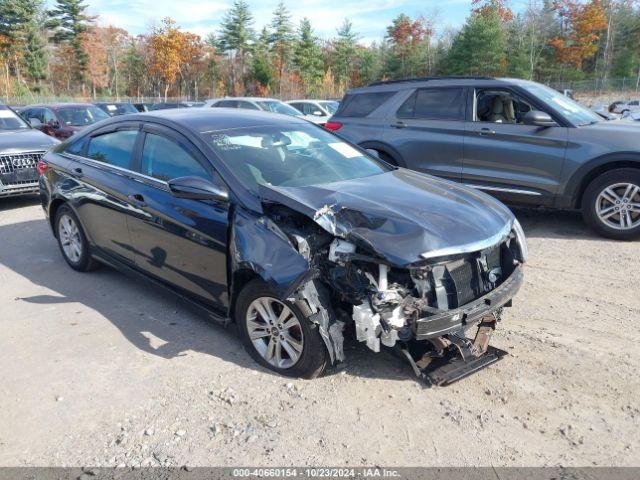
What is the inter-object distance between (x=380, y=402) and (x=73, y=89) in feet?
238

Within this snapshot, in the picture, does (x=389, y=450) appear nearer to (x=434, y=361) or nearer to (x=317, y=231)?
(x=434, y=361)

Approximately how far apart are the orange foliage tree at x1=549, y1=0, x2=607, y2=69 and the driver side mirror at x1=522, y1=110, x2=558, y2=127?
191 ft

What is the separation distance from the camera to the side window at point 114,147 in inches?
191

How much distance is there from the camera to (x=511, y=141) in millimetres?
7055

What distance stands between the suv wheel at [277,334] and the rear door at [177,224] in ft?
1.02

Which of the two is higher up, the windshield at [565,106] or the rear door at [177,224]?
the windshield at [565,106]

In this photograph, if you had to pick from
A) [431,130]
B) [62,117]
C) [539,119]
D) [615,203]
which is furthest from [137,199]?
[62,117]

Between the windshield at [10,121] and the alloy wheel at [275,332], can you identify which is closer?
the alloy wheel at [275,332]

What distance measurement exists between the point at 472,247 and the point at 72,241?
4.36m

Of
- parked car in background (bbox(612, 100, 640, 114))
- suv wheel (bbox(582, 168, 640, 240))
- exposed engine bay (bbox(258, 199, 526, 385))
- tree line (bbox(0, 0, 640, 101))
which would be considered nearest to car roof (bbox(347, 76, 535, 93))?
suv wheel (bbox(582, 168, 640, 240))

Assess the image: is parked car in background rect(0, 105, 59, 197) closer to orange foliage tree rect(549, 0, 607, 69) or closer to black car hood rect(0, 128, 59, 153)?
black car hood rect(0, 128, 59, 153)

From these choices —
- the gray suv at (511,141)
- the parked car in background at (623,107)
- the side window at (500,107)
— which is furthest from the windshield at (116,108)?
the parked car in background at (623,107)

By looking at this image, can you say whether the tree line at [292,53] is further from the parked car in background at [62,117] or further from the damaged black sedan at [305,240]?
the damaged black sedan at [305,240]

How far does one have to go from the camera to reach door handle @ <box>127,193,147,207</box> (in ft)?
14.7
